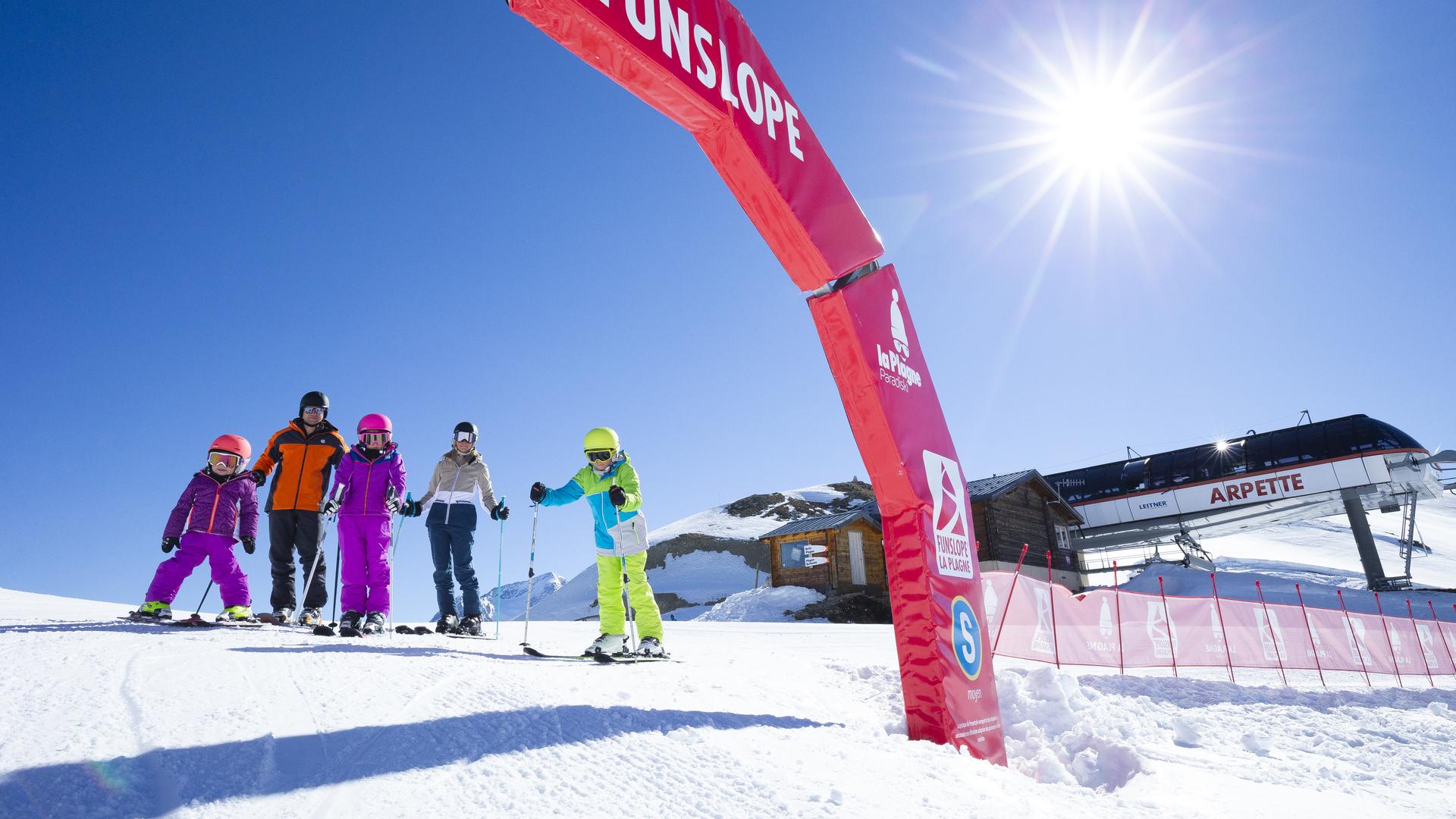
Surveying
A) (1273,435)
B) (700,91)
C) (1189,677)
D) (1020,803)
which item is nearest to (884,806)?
(1020,803)

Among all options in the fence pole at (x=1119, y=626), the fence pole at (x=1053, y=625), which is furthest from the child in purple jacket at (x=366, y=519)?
the fence pole at (x=1119, y=626)

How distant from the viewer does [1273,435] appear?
24.9 metres

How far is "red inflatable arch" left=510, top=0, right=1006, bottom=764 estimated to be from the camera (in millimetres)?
3361

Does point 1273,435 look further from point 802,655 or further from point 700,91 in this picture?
point 700,91

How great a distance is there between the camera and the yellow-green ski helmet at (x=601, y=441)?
5.11 m

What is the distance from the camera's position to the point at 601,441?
5.12 m

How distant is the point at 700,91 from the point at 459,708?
2.81 meters

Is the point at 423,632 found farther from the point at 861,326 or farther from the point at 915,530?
the point at 861,326

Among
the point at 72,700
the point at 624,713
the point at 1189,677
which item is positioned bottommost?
the point at 1189,677

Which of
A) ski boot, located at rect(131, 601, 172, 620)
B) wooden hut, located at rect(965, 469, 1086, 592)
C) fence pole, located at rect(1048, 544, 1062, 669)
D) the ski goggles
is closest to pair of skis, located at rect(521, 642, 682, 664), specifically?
ski boot, located at rect(131, 601, 172, 620)

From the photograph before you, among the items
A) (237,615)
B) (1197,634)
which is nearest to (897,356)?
(237,615)

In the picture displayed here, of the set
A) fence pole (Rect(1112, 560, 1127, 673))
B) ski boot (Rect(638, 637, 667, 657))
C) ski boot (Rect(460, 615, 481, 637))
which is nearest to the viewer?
ski boot (Rect(638, 637, 667, 657))

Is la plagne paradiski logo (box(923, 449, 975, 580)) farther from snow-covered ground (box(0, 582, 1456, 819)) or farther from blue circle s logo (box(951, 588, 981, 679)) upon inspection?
snow-covered ground (box(0, 582, 1456, 819))

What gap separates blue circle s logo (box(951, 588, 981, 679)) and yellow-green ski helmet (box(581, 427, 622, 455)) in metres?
2.60
